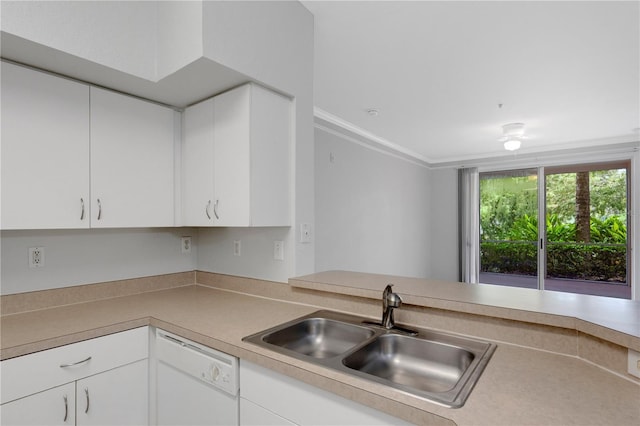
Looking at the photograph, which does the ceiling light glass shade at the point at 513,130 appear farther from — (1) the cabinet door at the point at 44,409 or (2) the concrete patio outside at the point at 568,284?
(1) the cabinet door at the point at 44,409

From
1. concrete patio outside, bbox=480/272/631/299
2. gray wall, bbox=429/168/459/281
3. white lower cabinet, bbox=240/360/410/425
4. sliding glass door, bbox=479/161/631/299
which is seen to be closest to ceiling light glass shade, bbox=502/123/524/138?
sliding glass door, bbox=479/161/631/299

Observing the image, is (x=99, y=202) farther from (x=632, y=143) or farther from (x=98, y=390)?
(x=632, y=143)

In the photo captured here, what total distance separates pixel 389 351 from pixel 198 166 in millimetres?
1433

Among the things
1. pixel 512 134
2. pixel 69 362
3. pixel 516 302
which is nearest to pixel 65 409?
pixel 69 362

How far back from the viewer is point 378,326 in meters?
1.43

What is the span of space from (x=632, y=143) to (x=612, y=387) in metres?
5.21

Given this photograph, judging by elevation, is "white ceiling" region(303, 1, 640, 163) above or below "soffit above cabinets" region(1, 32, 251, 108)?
above

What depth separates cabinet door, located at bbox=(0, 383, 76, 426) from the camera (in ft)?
3.96

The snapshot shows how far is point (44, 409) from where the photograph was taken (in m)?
1.28

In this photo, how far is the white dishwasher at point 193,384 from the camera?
1.27 meters

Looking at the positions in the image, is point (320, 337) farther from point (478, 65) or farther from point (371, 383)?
point (478, 65)

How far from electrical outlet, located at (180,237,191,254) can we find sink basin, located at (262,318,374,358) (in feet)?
4.18

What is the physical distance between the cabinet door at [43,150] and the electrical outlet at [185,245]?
2.66 ft

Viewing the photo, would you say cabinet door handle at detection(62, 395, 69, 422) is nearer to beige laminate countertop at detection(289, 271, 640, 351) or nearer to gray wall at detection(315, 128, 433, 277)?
beige laminate countertop at detection(289, 271, 640, 351)
